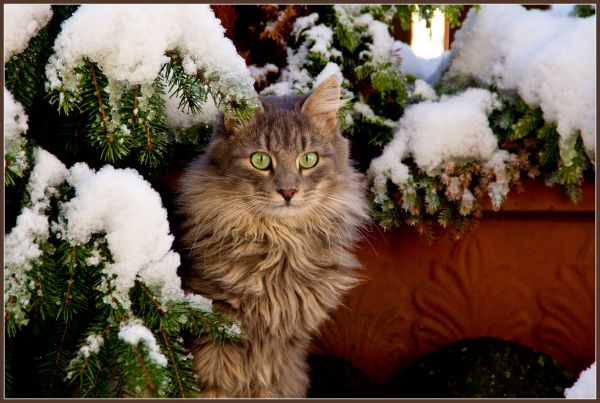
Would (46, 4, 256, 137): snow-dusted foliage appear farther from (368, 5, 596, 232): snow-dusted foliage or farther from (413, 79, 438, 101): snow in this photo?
(413, 79, 438, 101): snow

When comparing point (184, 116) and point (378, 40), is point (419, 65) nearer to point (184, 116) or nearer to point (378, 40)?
point (378, 40)

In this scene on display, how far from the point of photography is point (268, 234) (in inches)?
66.6

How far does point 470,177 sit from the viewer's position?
1.95 meters

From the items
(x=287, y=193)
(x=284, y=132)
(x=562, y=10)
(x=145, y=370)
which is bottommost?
(x=145, y=370)

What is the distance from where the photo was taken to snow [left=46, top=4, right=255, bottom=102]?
1214 millimetres

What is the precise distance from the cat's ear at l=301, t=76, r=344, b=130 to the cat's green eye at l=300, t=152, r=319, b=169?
0.12m

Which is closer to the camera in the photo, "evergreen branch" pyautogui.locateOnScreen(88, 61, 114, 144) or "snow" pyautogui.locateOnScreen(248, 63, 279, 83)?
"evergreen branch" pyautogui.locateOnScreen(88, 61, 114, 144)

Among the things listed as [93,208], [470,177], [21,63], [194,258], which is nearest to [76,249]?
[93,208]

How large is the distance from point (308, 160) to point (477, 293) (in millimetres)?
909

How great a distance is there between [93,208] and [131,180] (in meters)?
0.10

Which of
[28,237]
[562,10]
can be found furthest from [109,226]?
[562,10]

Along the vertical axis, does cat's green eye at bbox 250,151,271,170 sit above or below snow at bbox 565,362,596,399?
above

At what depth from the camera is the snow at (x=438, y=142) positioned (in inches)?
77.0

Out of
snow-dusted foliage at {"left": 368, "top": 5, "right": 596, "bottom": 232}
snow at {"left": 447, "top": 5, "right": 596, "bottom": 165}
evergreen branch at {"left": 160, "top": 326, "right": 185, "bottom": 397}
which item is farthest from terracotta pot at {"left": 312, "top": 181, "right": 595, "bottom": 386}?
evergreen branch at {"left": 160, "top": 326, "right": 185, "bottom": 397}
